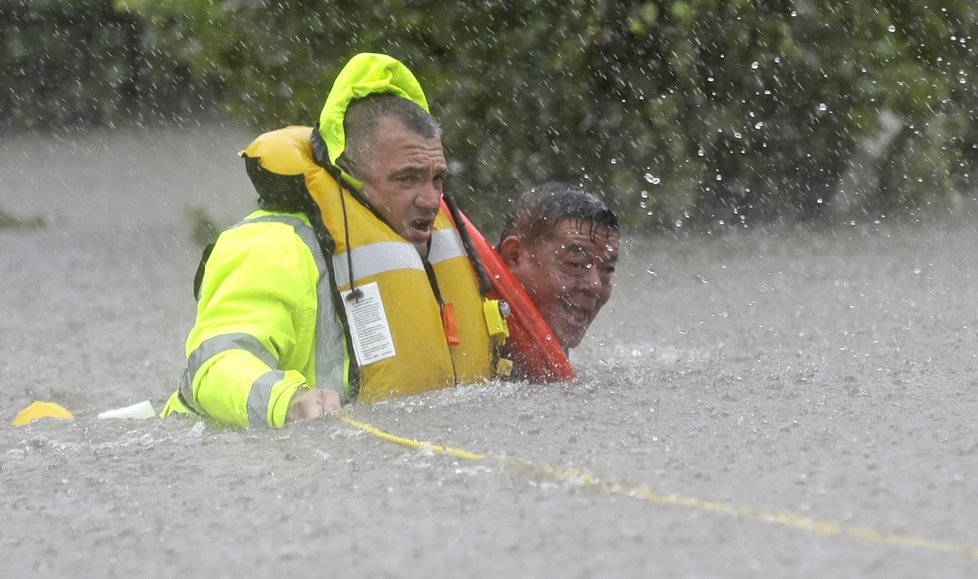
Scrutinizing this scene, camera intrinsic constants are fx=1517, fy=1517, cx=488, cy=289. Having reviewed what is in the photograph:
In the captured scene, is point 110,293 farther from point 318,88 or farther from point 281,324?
point 281,324

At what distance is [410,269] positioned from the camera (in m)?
5.05

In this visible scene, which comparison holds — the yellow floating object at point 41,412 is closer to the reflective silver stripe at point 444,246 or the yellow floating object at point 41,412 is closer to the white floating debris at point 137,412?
the white floating debris at point 137,412

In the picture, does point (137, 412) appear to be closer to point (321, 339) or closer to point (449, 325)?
point (321, 339)

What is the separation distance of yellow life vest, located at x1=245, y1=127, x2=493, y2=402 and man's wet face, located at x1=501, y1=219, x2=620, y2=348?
0.39m

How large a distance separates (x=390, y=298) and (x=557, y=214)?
0.91 meters

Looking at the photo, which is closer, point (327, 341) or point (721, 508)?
point (721, 508)

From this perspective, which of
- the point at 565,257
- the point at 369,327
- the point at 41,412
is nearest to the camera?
the point at 369,327

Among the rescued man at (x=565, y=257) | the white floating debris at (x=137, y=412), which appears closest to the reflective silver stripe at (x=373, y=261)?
the rescued man at (x=565, y=257)

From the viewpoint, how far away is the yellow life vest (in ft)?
16.2

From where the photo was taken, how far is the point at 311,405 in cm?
444

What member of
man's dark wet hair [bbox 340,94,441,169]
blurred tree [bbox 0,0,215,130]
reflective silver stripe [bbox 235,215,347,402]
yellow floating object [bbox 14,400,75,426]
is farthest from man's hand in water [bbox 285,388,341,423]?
blurred tree [bbox 0,0,215,130]

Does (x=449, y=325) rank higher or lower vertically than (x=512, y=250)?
lower

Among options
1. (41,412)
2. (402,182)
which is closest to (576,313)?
(402,182)

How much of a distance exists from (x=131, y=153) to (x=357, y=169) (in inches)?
598
